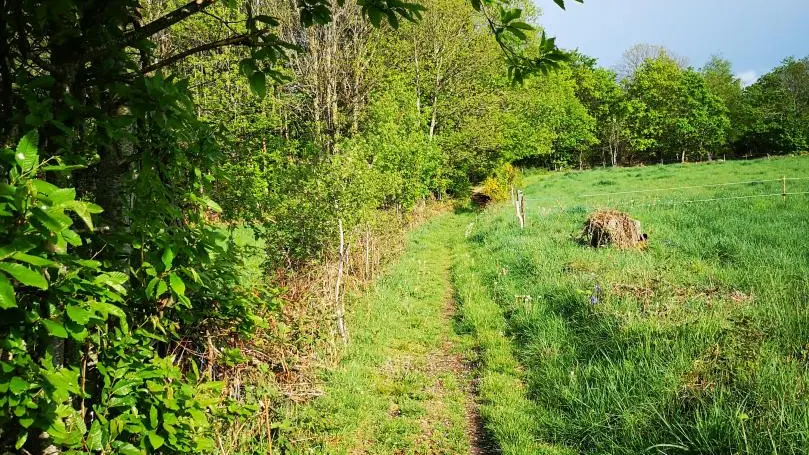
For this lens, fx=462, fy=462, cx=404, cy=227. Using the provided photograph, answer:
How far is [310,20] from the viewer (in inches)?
96.8

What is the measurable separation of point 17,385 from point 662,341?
236 inches

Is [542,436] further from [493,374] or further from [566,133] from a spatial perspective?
[566,133]

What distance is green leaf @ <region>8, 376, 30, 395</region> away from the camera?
1.57 metres

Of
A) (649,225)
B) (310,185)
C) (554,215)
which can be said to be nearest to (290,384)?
(310,185)

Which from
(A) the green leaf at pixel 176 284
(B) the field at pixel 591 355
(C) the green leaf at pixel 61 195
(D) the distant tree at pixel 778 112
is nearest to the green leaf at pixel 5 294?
(C) the green leaf at pixel 61 195

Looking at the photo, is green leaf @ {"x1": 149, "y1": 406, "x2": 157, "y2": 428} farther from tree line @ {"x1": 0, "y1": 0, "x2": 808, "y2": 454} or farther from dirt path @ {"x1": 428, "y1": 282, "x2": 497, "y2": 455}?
dirt path @ {"x1": 428, "y1": 282, "x2": 497, "y2": 455}

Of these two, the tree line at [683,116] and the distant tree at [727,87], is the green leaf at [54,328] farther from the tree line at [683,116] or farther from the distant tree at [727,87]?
the distant tree at [727,87]

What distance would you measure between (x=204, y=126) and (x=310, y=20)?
2.67 ft

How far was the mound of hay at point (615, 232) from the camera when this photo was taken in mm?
11461

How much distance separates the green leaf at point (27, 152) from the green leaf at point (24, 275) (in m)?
0.36

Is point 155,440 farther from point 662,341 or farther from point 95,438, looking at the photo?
point 662,341

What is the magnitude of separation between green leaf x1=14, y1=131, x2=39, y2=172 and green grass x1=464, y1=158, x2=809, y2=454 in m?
4.70

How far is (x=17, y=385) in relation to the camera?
1.58 metres

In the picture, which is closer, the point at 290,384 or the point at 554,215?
the point at 290,384
